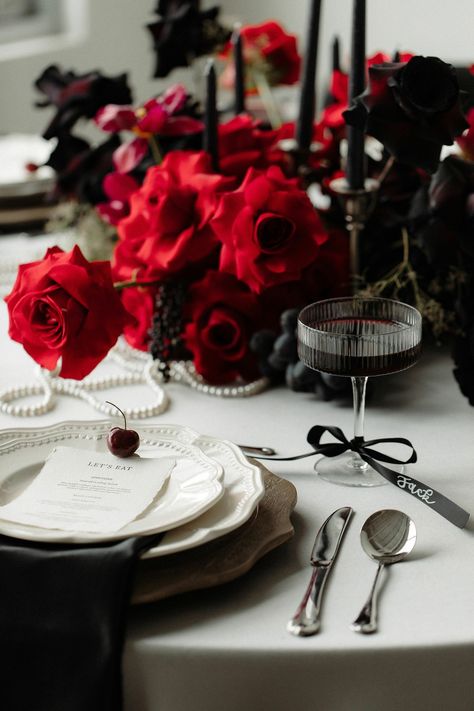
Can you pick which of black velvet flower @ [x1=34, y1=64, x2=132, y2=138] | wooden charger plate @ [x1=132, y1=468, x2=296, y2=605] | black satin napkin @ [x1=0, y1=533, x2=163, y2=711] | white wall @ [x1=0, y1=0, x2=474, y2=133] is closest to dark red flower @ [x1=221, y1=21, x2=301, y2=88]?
black velvet flower @ [x1=34, y1=64, x2=132, y2=138]

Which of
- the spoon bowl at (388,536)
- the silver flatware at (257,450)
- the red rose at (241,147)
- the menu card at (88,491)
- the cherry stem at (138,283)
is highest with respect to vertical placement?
the red rose at (241,147)

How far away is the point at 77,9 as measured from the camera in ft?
12.4

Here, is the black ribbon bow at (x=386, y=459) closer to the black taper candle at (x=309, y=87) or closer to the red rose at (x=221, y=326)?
the red rose at (x=221, y=326)

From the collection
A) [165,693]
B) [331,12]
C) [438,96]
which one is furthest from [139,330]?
[331,12]

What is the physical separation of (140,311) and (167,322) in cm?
7

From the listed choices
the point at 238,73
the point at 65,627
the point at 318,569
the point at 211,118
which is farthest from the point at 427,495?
the point at 238,73

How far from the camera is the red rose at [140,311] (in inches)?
49.9

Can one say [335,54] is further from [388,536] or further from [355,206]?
[388,536]

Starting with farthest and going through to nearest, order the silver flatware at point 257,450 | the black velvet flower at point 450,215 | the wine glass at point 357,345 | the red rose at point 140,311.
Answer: the red rose at point 140,311
the black velvet flower at point 450,215
the silver flatware at point 257,450
the wine glass at point 357,345

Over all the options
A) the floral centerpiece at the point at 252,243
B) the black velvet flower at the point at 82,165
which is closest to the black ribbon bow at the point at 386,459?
the floral centerpiece at the point at 252,243

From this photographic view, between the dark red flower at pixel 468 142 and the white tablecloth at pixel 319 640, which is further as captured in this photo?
the dark red flower at pixel 468 142

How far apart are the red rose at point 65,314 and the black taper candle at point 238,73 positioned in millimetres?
687

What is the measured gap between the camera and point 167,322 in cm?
123

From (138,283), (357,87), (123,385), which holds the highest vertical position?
(357,87)
